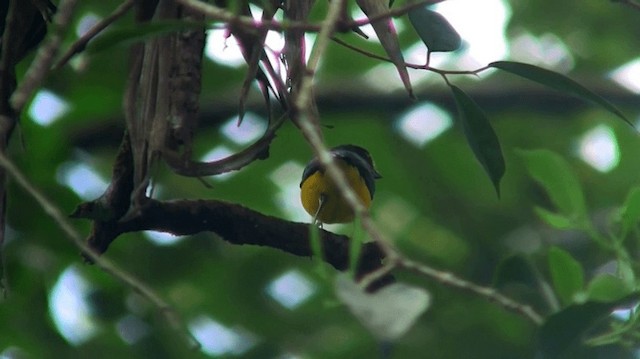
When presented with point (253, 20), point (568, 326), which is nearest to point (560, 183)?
point (568, 326)

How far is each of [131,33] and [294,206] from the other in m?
1.49

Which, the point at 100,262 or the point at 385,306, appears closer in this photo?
the point at 385,306

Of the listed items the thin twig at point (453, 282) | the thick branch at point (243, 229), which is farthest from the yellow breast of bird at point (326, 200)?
the thin twig at point (453, 282)

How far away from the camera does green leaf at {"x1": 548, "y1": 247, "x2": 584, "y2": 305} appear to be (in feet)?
3.12

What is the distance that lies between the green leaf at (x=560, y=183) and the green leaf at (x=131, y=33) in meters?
0.41

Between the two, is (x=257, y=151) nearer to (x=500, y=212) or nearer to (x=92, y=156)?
(x=92, y=156)

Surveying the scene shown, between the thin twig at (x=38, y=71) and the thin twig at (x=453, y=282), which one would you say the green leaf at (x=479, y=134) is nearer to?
the thin twig at (x=453, y=282)

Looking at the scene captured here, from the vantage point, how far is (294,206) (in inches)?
89.1

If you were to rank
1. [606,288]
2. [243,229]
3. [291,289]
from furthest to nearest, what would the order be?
1. [291,289]
2. [243,229]
3. [606,288]

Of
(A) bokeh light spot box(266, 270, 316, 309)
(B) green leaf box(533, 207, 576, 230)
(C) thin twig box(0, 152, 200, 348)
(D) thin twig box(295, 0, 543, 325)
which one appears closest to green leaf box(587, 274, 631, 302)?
(B) green leaf box(533, 207, 576, 230)

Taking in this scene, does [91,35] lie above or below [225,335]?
above

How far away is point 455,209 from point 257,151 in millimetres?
1448

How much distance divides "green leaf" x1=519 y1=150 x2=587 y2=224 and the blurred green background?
614 millimetres

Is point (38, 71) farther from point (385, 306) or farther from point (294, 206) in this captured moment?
point (294, 206)
